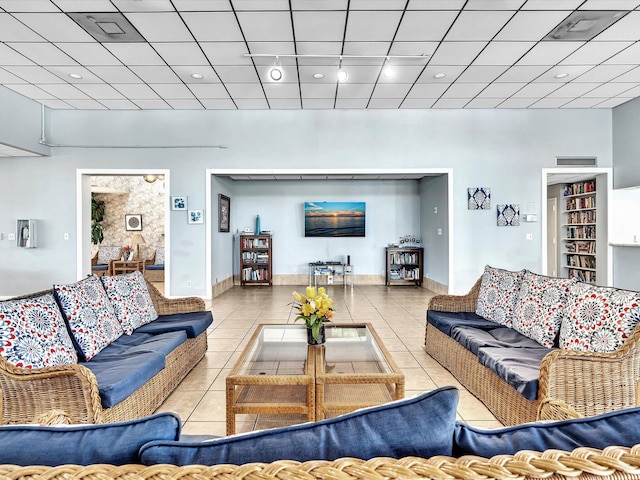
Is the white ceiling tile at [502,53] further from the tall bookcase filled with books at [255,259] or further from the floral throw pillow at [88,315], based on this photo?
the tall bookcase filled with books at [255,259]

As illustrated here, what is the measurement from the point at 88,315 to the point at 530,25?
4805mm

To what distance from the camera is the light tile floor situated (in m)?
2.55

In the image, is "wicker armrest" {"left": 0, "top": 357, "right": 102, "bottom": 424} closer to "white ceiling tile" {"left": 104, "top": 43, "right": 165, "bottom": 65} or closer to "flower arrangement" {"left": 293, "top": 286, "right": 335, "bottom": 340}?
"flower arrangement" {"left": 293, "top": 286, "right": 335, "bottom": 340}

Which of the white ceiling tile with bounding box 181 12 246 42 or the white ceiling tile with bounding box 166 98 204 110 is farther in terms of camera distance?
the white ceiling tile with bounding box 166 98 204 110

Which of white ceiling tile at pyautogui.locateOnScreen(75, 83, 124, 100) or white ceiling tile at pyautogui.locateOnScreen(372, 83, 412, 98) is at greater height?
white ceiling tile at pyautogui.locateOnScreen(75, 83, 124, 100)

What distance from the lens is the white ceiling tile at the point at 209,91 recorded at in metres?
5.60

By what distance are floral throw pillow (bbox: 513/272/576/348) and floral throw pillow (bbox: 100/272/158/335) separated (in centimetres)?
304

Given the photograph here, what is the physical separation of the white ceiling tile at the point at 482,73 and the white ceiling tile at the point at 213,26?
299 centimetres

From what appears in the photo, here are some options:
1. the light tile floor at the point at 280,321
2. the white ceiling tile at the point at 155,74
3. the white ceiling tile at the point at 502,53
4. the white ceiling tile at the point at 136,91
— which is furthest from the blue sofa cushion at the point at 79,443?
the white ceiling tile at the point at 136,91

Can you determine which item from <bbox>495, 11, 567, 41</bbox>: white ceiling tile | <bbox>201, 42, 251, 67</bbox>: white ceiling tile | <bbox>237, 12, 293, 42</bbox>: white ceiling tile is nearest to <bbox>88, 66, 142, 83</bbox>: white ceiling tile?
<bbox>201, 42, 251, 67</bbox>: white ceiling tile

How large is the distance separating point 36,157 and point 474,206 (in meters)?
7.70

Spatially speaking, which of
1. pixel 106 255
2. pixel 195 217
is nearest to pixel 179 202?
pixel 195 217

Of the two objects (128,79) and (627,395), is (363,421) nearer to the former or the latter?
(627,395)

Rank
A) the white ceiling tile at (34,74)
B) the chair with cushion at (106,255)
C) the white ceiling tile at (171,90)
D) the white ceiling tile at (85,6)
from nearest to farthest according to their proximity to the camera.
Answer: the white ceiling tile at (85,6) < the white ceiling tile at (34,74) < the white ceiling tile at (171,90) < the chair with cushion at (106,255)
